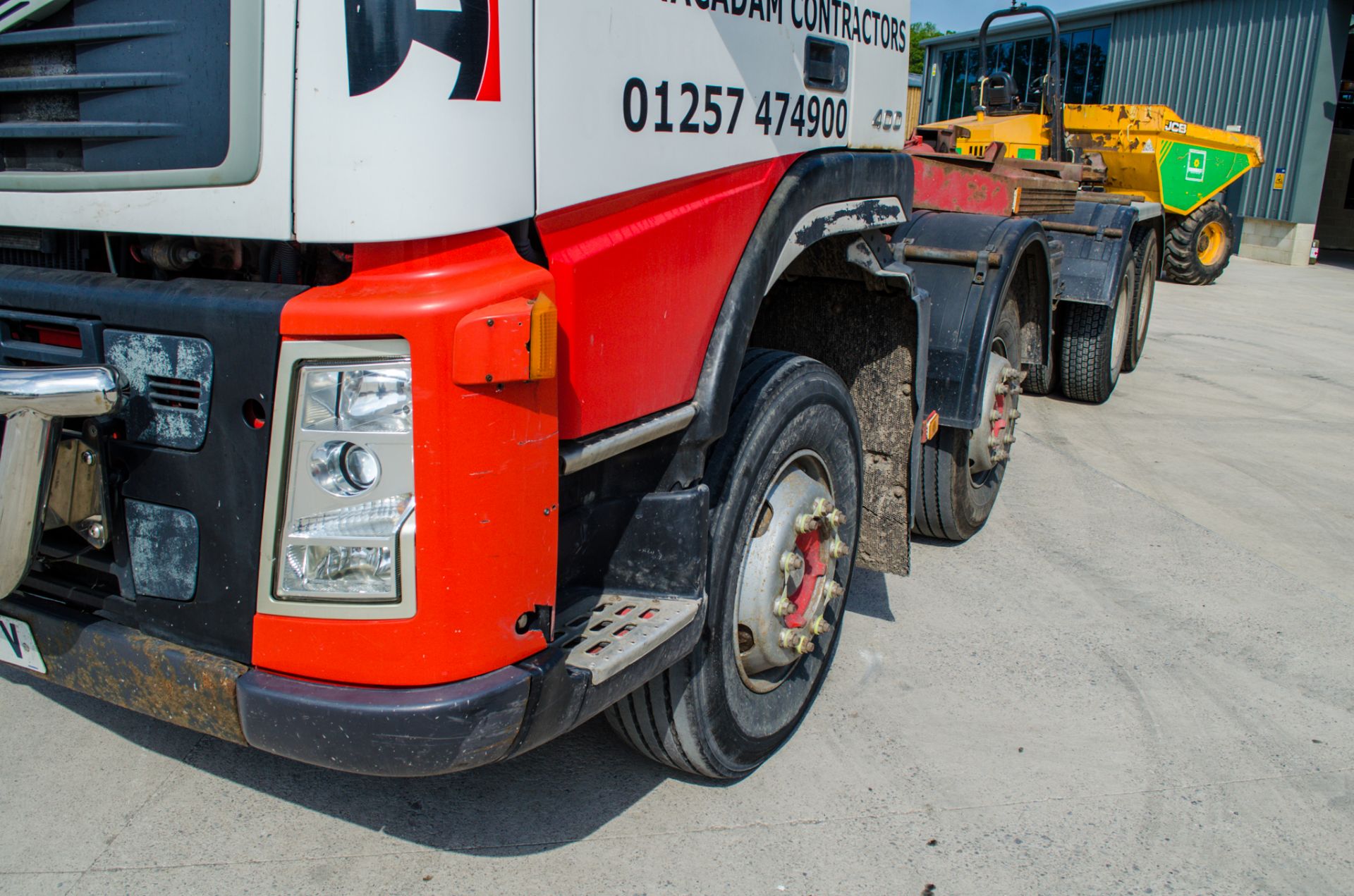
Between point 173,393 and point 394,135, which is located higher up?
point 394,135

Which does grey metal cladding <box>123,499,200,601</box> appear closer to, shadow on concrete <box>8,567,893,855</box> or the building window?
shadow on concrete <box>8,567,893,855</box>

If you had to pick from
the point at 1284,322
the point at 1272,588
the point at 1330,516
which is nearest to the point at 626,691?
the point at 1272,588

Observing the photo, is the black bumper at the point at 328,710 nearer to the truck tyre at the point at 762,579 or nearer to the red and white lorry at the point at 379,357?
the red and white lorry at the point at 379,357

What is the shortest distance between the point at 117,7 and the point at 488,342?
0.90m

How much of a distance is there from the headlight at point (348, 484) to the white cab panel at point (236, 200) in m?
0.27

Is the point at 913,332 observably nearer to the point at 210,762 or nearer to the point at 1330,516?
→ the point at 210,762

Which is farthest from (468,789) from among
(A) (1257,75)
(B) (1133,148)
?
(A) (1257,75)

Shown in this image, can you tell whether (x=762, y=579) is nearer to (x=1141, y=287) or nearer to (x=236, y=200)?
(x=236, y=200)

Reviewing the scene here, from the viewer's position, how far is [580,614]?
2.22 m

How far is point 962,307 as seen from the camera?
409cm

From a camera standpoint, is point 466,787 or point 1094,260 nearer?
point 466,787

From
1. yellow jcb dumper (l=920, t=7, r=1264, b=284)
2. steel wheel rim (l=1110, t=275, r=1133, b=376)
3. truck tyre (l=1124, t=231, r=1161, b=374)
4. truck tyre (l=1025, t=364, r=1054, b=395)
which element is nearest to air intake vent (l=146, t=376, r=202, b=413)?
truck tyre (l=1025, t=364, r=1054, b=395)

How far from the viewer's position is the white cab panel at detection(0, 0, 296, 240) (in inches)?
65.6

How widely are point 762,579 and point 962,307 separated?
189 centimetres
